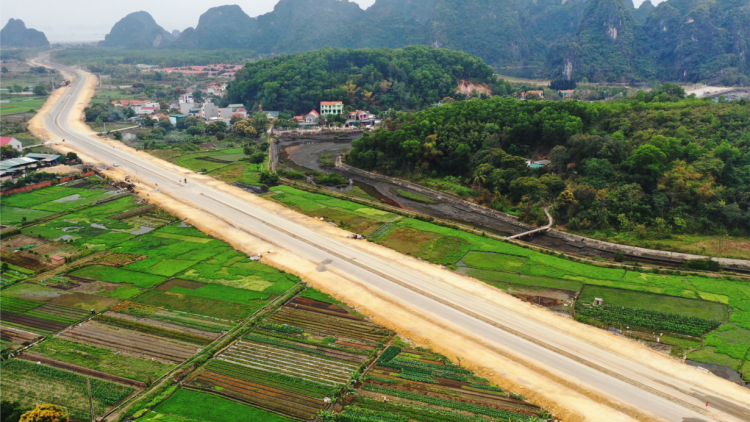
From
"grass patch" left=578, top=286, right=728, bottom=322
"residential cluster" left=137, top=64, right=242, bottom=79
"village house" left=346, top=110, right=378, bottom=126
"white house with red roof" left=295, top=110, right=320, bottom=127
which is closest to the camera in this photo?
"grass patch" left=578, top=286, right=728, bottom=322

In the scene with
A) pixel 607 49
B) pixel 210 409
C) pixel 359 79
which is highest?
pixel 607 49

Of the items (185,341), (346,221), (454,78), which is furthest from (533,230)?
(454,78)

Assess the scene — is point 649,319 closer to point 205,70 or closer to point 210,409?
point 210,409

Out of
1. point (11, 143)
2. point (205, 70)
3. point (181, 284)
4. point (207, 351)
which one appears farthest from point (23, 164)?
point (205, 70)

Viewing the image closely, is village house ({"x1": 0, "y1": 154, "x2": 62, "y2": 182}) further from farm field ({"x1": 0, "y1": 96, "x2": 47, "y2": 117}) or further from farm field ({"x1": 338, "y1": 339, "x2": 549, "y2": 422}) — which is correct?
farm field ({"x1": 338, "y1": 339, "x2": 549, "y2": 422})

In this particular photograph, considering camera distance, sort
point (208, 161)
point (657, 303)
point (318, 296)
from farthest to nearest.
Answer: point (208, 161)
point (318, 296)
point (657, 303)

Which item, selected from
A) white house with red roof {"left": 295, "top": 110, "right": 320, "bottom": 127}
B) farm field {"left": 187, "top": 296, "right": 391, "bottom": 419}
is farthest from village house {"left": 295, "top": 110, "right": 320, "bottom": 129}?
farm field {"left": 187, "top": 296, "right": 391, "bottom": 419}

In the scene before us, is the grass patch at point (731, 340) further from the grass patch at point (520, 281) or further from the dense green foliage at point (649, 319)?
the grass patch at point (520, 281)

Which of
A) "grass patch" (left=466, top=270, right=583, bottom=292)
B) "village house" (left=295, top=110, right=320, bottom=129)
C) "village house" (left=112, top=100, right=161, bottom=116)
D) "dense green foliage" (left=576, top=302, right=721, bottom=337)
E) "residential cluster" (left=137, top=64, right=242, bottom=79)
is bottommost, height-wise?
"dense green foliage" (left=576, top=302, right=721, bottom=337)
